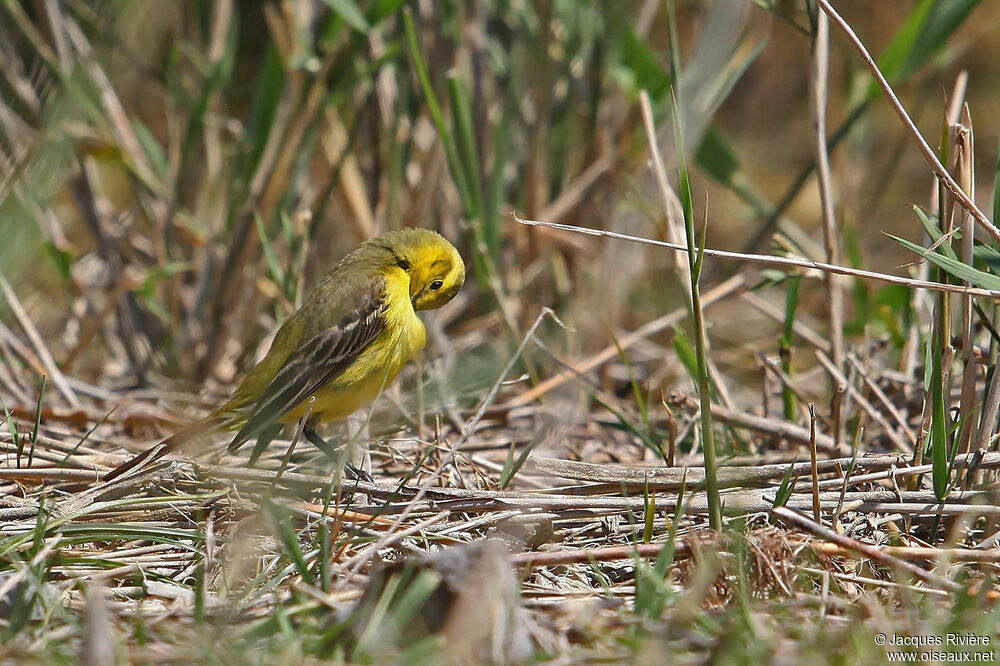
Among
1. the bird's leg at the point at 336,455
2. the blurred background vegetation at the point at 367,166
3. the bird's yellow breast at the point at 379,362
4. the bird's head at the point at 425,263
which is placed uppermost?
the blurred background vegetation at the point at 367,166

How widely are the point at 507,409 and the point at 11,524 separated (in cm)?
187

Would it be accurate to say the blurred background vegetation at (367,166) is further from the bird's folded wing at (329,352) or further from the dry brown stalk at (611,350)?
the bird's folded wing at (329,352)

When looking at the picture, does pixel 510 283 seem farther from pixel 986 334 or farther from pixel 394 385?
pixel 986 334

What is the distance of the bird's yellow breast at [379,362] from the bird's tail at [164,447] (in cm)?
37

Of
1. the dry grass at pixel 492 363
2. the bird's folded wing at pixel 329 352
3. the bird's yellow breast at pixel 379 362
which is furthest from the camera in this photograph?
the bird's yellow breast at pixel 379 362

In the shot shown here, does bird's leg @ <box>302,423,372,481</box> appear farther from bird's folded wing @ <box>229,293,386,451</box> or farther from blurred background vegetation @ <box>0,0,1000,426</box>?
blurred background vegetation @ <box>0,0,1000,426</box>

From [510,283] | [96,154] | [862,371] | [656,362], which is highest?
[96,154]

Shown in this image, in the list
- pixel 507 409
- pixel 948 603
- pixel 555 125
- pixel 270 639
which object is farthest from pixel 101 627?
pixel 555 125

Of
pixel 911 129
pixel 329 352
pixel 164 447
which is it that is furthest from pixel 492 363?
pixel 911 129

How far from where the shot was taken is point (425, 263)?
12.2 ft

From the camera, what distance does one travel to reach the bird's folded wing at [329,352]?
11.3 feet

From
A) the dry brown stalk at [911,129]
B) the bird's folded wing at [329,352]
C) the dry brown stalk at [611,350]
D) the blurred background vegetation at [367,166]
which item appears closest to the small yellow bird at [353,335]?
the bird's folded wing at [329,352]

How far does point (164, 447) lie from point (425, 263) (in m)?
1.19

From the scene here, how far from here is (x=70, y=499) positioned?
108 inches
